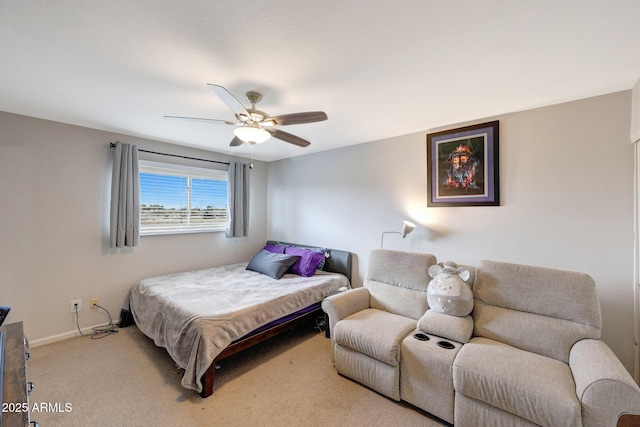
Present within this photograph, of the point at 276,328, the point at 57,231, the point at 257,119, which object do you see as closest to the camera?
the point at 257,119

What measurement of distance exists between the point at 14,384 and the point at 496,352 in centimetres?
245

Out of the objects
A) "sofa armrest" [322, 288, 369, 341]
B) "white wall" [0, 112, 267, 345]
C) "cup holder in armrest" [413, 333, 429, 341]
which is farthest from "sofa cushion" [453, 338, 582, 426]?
"white wall" [0, 112, 267, 345]

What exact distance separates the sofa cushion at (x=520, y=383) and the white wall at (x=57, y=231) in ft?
11.7

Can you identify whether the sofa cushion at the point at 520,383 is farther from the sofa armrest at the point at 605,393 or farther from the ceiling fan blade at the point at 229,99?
the ceiling fan blade at the point at 229,99

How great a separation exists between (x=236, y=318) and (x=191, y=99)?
188cm

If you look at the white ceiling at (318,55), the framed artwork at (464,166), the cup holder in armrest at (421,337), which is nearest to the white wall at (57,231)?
the white ceiling at (318,55)

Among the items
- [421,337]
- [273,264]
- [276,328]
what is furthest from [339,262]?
[421,337]

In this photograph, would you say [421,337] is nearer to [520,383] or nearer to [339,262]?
[520,383]

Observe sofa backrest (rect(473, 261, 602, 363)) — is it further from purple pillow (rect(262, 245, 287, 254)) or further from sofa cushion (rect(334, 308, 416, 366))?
purple pillow (rect(262, 245, 287, 254))

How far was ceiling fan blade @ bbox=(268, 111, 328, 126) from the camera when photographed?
6.07 feet

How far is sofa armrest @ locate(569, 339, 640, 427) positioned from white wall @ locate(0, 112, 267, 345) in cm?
406

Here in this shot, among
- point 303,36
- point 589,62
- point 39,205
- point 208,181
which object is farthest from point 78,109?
point 589,62

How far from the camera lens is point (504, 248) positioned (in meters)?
2.40

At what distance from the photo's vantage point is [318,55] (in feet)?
5.06
